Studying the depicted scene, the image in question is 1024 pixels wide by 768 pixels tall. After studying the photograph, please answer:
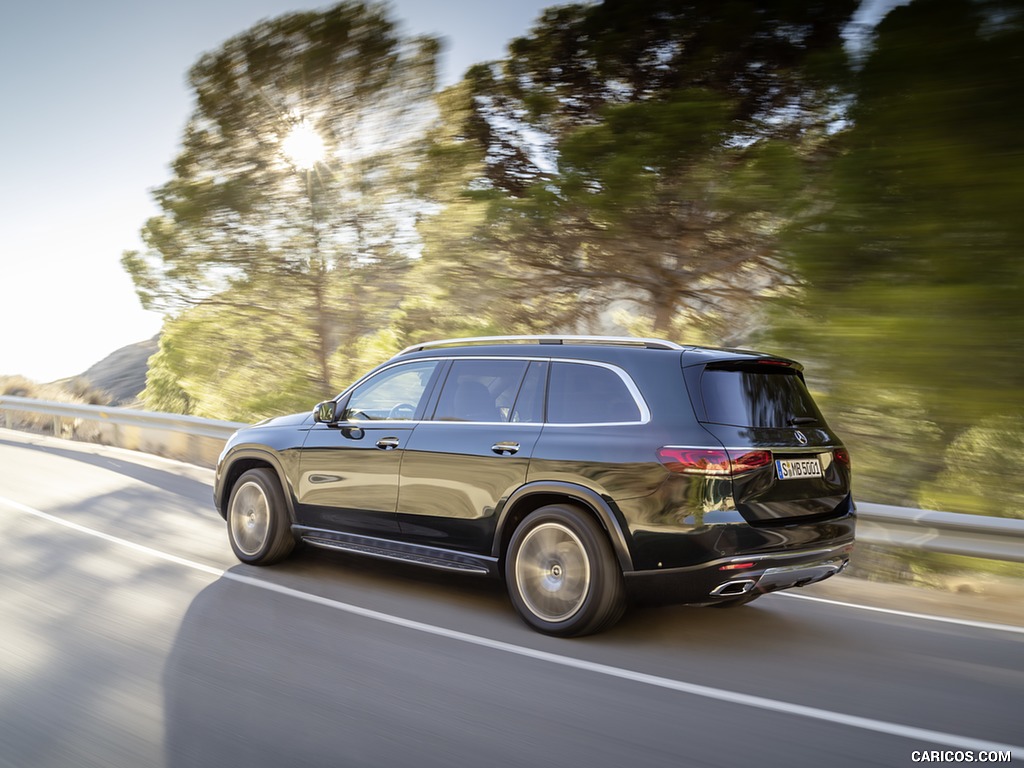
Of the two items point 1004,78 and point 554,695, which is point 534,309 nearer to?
Answer: point 1004,78

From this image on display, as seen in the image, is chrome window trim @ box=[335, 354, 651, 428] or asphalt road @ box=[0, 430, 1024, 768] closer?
asphalt road @ box=[0, 430, 1024, 768]

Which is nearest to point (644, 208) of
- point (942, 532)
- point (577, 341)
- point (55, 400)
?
point (942, 532)

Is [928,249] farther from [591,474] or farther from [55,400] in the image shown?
[55,400]

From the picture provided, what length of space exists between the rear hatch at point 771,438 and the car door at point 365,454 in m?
2.10

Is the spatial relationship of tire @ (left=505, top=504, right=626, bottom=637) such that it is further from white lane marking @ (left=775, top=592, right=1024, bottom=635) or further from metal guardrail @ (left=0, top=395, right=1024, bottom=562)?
metal guardrail @ (left=0, top=395, right=1024, bottom=562)

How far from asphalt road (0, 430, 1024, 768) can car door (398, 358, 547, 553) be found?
21.3 inches

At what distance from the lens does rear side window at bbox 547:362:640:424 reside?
199 inches

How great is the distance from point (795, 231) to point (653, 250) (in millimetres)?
2839

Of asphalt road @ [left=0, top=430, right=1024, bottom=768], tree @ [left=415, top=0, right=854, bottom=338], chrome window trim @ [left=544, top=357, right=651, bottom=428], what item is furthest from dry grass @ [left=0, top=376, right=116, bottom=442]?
chrome window trim @ [left=544, top=357, right=651, bottom=428]

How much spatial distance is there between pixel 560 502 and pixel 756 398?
1.26 m

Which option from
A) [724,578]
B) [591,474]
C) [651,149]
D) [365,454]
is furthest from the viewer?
[651,149]

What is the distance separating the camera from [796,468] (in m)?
4.93

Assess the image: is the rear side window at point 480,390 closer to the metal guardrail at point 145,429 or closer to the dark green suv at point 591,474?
the dark green suv at point 591,474

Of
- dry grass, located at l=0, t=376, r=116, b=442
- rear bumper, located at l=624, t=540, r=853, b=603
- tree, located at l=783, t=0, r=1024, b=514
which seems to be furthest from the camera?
dry grass, located at l=0, t=376, r=116, b=442
